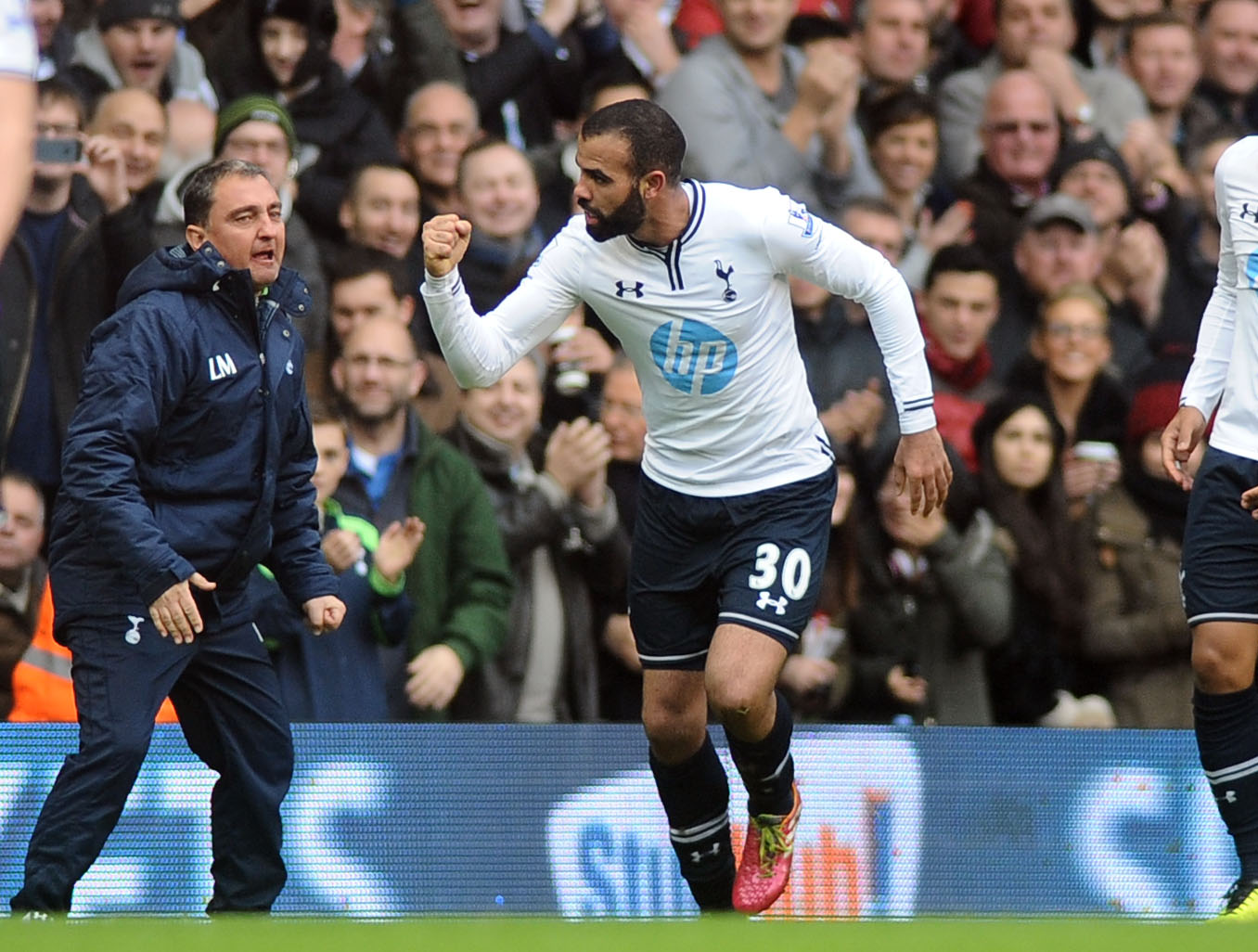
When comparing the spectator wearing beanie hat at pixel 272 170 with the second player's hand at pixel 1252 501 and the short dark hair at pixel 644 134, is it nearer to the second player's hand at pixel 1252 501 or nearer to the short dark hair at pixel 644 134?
the short dark hair at pixel 644 134

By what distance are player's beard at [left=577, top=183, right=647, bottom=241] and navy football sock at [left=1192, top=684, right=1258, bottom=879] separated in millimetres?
2210

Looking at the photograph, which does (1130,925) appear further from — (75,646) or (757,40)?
(757,40)

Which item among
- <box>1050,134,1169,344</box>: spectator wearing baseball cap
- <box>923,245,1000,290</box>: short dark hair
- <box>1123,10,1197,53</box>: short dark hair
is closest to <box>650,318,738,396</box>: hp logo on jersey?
<box>923,245,1000,290</box>: short dark hair

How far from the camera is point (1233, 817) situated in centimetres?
611

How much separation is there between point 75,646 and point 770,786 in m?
2.12

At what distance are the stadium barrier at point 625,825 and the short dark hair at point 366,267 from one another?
2.21m

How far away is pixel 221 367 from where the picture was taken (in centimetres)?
580

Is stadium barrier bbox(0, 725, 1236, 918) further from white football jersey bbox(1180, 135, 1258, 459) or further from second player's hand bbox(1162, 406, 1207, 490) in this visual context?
white football jersey bbox(1180, 135, 1258, 459)

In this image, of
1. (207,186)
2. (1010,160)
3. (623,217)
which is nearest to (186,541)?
(207,186)

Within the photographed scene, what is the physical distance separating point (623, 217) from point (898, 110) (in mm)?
4343

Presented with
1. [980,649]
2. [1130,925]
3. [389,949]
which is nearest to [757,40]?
[980,649]

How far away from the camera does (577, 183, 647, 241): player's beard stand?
5.98m

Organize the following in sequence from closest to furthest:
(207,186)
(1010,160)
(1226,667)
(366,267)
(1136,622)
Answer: (207,186)
(1226,667)
(366,267)
(1136,622)
(1010,160)

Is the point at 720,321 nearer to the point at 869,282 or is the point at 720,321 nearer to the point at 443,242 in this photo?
the point at 869,282
